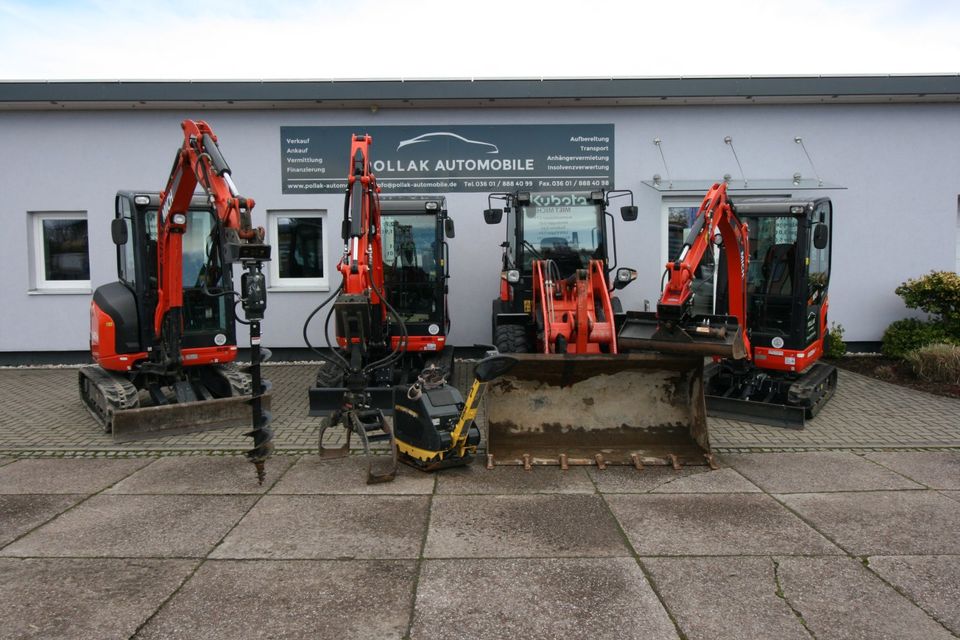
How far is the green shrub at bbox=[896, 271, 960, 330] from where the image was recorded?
10.6m

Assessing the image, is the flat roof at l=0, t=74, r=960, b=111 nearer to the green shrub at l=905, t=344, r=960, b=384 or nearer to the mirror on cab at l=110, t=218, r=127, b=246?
the green shrub at l=905, t=344, r=960, b=384

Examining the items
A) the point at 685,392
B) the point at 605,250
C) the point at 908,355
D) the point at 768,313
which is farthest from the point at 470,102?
the point at 908,355

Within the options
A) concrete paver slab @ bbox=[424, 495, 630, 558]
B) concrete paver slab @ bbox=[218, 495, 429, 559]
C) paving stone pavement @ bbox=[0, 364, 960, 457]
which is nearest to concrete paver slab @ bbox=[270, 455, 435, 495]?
concrete paver slab @ bbox=[218, 495, 429, 559]

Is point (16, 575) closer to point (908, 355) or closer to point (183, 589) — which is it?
point (183, 589)

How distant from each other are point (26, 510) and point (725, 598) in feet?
16.2

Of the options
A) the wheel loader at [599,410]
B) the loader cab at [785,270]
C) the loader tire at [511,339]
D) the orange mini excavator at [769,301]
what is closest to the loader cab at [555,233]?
the loader tire at [511,339]

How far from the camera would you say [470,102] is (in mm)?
11555

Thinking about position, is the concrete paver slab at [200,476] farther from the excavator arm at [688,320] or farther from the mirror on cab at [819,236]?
the mirror on cab at [819,236]

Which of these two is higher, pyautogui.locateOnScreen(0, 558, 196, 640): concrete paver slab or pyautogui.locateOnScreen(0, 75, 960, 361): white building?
pyautogui.locateOnScreen(0, 75, 960, 361): white building

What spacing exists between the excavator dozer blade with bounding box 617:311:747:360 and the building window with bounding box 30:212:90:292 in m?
10.2

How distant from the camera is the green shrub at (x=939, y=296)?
10.6m

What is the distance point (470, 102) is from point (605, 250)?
4271 millimetres

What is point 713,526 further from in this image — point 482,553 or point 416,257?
point 416,257

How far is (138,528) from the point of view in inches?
182
